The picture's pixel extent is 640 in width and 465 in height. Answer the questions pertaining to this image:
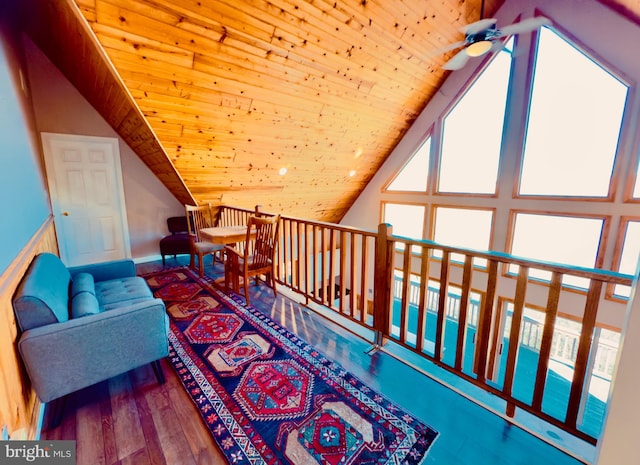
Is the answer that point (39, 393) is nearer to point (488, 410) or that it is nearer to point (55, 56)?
point (488, 410)

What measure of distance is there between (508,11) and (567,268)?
4.64 meters

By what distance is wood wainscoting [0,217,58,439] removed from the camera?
44.7 inches

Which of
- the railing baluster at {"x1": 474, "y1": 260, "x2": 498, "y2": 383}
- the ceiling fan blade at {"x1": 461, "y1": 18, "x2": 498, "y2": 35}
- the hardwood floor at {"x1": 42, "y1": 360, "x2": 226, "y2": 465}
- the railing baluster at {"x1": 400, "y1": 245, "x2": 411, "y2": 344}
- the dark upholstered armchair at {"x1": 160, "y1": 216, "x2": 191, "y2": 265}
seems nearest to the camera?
the hardwood floor at {"x1": 42, "y1": 360, "x2": 226, "y2": 465}

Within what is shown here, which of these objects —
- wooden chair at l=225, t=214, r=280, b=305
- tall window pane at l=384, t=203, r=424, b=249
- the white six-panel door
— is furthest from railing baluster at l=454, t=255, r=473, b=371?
the white six-panel door

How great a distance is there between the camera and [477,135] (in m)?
4.68

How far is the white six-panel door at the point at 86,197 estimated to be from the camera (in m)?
3.97

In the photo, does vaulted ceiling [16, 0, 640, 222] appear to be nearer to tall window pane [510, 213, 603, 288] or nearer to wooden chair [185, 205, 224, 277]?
wooden chair [185, 205, 224, 277]

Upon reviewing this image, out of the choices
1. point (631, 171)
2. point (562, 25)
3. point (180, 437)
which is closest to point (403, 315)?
point (180, 437)

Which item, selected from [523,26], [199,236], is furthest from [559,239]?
[199,236]

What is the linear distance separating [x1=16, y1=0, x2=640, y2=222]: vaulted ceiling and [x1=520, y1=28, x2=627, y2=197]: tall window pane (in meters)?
0.74

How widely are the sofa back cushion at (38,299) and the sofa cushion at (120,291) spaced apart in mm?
323

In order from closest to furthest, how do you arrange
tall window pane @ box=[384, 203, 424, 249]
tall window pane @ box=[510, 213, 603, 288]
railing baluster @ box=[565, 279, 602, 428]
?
railing baluster @ box=[565, 279, 602, 428]
tall window pane @ box=[510, 213, 603, 288]
tall window pane @ box=[384, 203, 424, 249]

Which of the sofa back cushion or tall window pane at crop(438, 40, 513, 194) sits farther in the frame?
tall window pane at crop(438, 40, 513, 194)

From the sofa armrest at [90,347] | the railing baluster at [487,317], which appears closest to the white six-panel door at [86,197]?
the sofa armrest at [90,347]
